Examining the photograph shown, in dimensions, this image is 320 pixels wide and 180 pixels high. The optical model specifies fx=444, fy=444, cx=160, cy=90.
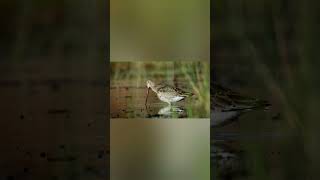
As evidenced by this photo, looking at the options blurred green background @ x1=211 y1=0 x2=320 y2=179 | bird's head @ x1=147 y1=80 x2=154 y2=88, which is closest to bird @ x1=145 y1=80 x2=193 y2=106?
bird's head @ x1=147 y1=80 x2=154 y2=88

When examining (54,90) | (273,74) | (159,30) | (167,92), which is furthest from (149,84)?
(273,74)

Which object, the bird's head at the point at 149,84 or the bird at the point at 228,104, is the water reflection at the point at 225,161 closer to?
the bird at the point at 228,104

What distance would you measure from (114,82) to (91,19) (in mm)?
242

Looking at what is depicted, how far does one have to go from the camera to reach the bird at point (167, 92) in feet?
5.27

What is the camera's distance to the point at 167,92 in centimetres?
161

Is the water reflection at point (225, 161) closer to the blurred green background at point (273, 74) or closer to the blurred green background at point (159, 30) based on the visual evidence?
the blurred green background at point (273, 74)

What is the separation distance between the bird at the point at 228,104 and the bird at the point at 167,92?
0.09 m

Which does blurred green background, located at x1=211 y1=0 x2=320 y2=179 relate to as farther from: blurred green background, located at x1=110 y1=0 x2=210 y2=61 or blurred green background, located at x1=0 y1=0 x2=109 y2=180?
blurred green background, located at x1=0 y1=0 x2=109 y2=180

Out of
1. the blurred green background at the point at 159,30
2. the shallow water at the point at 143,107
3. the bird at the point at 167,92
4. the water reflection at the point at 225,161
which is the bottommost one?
the water reflection at the point at 225,161

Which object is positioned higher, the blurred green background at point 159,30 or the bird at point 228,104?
the blurred green background at point 159,30

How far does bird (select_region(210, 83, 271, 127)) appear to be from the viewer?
1.60m

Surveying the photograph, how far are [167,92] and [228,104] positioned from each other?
0.73ft

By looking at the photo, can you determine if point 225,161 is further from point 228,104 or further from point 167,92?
point 167,92

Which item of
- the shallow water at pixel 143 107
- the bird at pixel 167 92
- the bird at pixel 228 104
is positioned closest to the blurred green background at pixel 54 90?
the shallow water at pixel 143 107
